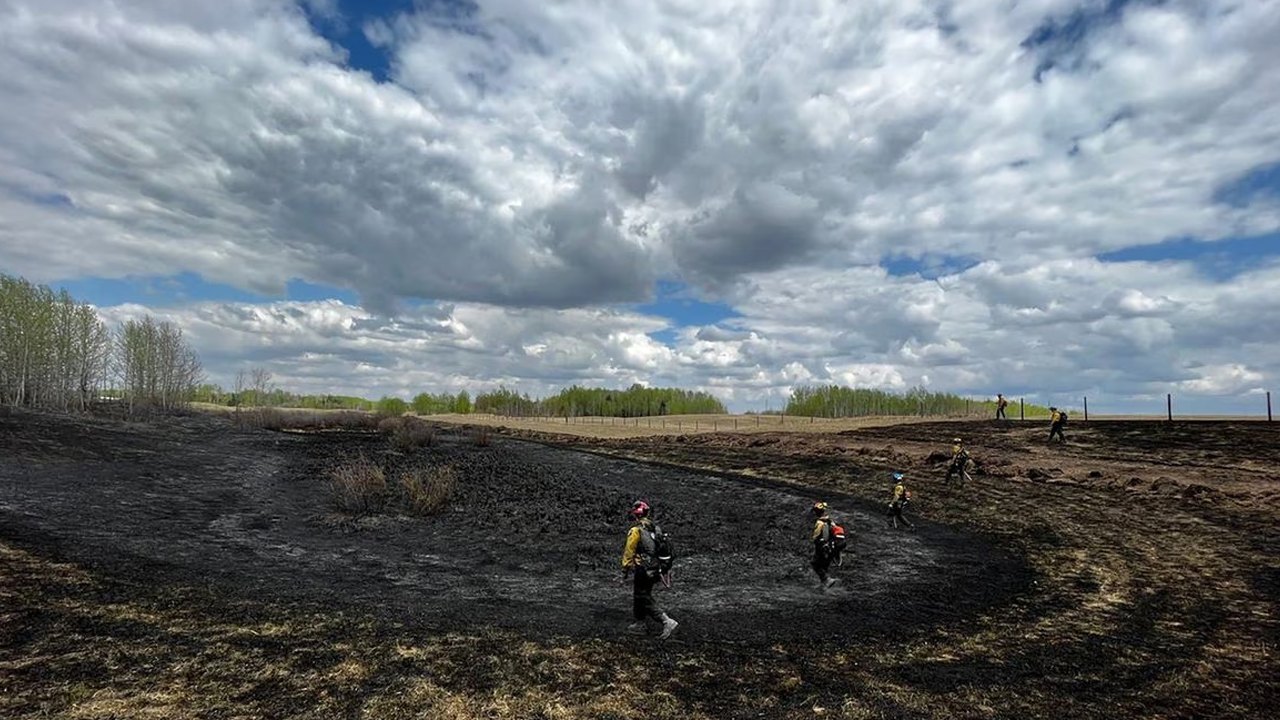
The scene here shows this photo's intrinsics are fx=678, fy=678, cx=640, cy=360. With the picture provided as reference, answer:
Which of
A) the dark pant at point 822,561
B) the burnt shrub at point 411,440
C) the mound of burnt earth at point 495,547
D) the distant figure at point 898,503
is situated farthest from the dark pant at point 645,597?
the burnt shrub at point 411,440

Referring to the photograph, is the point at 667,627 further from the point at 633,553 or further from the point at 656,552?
the point at 633,553

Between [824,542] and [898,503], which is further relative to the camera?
[898,503]

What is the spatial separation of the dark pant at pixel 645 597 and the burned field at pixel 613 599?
22.9 inches

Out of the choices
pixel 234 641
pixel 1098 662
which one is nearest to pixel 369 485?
pixel 234 641

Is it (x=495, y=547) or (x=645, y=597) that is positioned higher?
(x=645, y=597)

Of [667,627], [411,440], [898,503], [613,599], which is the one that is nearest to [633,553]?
[667,627]

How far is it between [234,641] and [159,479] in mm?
22604

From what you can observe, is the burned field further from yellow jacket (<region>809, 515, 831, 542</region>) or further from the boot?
yellow jacket (<region>809, 515, 831, 542</region>)

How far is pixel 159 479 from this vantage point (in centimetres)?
2906

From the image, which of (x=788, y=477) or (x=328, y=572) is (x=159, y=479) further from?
(x=788, y=477)

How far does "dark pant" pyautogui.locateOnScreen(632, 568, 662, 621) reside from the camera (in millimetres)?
12531

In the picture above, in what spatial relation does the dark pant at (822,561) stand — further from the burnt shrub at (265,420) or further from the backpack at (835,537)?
the burnt shrub at (265,420)

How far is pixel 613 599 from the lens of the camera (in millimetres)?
15430

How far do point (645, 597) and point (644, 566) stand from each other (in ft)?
2.14
